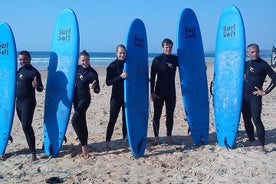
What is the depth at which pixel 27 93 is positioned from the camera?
14.0 ft

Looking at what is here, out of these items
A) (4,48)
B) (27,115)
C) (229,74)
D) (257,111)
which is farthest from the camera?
(229,74)

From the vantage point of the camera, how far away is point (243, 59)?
4.52 meters

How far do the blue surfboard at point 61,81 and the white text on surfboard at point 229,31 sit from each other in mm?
2219

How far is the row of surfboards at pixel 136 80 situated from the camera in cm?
446

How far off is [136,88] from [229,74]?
4.61ft

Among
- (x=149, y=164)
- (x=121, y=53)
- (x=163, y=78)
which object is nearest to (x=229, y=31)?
(x=163, y=78)

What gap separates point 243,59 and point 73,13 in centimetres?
252

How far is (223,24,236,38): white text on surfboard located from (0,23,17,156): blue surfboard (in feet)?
10.2

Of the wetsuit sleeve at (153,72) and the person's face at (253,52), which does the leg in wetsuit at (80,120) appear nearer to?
the wetsuit sleeve at (153,72)

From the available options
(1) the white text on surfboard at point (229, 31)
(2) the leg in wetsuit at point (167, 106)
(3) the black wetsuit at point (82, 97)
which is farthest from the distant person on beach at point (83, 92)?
(1) the white text on surfboard at point (229, 31)

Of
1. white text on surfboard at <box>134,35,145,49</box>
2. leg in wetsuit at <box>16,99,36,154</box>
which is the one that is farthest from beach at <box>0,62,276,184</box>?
white text on surfboard at <box>134,35,145,49</box>

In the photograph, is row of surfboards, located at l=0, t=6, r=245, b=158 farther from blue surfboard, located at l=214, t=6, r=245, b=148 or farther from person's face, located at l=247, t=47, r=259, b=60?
person's face, located at l=247, t=47, r=259, b=60

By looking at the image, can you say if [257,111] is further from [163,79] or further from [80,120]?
[80,120]

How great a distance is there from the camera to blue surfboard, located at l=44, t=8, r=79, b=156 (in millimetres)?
4473
